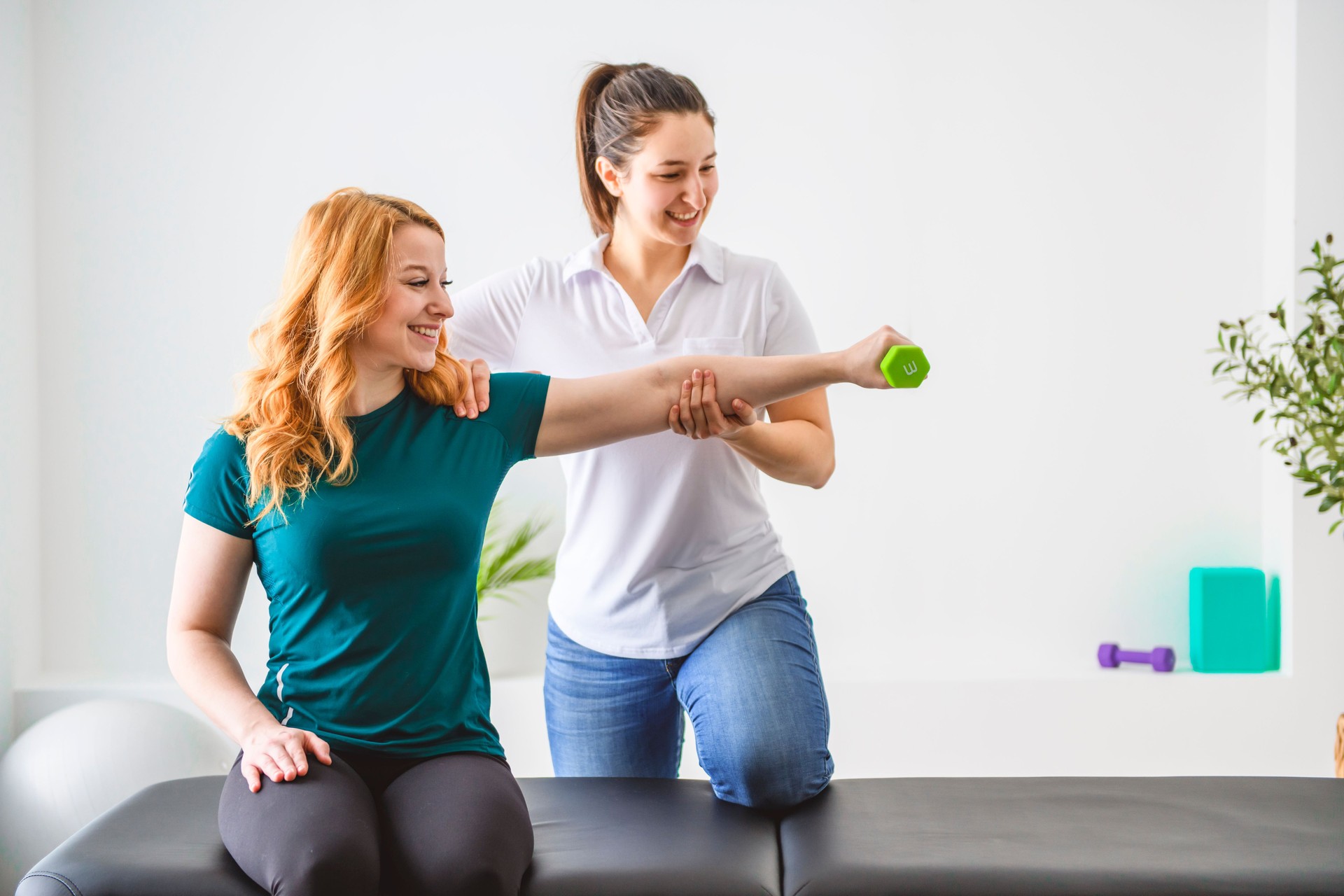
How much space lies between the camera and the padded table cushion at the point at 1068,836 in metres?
1.25

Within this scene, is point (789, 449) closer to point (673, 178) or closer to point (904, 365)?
point (904, 365)

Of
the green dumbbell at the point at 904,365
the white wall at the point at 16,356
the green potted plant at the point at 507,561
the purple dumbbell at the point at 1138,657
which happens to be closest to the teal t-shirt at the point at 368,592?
the green dumbbell at the point at 904,365

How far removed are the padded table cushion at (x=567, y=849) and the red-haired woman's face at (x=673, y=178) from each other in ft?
2.99

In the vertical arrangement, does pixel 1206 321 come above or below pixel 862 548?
above

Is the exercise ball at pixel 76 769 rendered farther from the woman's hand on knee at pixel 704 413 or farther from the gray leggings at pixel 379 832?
the woman's hand on knee at pixel 704 413

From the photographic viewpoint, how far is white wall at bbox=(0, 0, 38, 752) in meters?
2.81

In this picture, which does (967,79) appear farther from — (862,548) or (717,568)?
(717,568)

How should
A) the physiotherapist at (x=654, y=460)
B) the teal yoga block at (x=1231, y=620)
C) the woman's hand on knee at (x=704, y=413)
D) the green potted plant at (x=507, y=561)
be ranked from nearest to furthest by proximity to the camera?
1. the woman's hand on knee at (x=704, y=413)
2. the physiotherapist at (x=654, y=460)
3. the green potted plant at (x=507, y=561)
4. the teal yoga block at (x=1231, y=620)

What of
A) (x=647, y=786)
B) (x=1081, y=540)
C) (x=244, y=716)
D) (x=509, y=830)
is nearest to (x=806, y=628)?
(x=647, y=786)

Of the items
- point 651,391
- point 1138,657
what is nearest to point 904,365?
point 651,391

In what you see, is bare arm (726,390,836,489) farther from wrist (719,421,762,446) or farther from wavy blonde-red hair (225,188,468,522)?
wavy blonde-red hair (225,188,468,522)

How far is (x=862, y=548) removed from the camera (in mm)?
3059

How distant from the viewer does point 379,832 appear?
4.11ft

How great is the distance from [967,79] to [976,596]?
1.47 m
